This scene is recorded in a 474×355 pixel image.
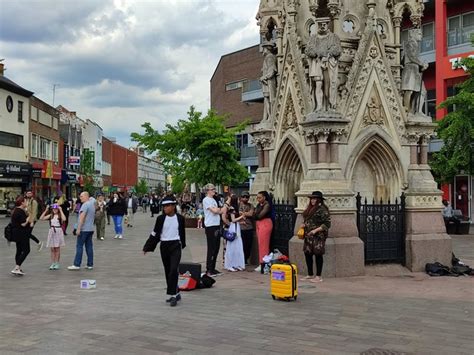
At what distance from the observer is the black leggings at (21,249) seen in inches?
480

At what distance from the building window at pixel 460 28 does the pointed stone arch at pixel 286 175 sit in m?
24.2

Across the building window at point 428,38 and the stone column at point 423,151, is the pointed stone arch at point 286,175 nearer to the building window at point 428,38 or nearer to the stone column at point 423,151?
the stone column at point 423,151

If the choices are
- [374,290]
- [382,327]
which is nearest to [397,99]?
[374,290]

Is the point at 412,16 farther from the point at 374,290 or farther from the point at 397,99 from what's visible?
the point at 374,290

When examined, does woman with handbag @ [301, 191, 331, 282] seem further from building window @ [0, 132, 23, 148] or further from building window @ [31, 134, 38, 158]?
building window @ [31, 134, 38, 158]

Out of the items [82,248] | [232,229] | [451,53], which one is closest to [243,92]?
[451,53]

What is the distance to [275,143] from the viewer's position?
1354cm

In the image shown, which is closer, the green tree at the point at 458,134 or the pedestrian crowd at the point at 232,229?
the pedestrian crowd at the point at 232,229

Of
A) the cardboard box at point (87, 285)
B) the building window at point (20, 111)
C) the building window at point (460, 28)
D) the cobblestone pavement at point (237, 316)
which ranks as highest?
the building window at point (460, 28)

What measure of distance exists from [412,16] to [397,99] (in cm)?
210

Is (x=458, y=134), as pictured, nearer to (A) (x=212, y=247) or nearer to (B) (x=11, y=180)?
(A) (x=212, y=247)

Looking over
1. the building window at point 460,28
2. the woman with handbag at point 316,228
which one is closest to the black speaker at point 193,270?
the woman with handbag at point 316,228

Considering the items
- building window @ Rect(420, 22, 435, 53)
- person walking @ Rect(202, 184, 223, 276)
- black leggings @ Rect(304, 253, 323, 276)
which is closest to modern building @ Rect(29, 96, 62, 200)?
building window @ Rect(420, 22, 435, 53)

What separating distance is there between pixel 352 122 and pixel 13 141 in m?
41.2
